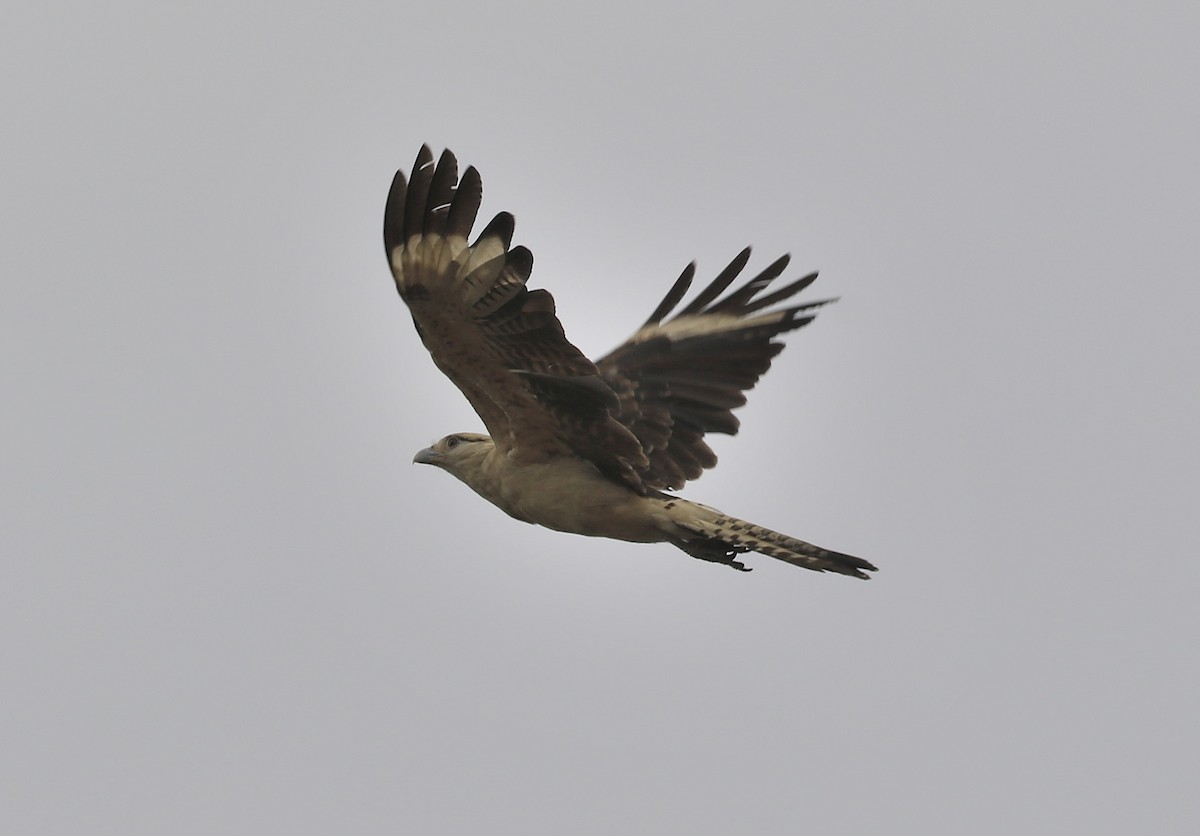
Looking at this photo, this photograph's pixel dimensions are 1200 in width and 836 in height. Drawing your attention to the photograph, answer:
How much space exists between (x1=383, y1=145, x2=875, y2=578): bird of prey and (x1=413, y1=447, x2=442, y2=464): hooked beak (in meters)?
0.01

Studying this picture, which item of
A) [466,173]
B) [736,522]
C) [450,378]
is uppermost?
[466,173]

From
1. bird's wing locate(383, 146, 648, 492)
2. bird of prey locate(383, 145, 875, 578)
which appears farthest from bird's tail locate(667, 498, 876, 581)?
bird's wing locate(383, 146, 648, 492)

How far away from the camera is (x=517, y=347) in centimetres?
1248

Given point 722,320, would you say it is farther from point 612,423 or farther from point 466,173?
point 466,173

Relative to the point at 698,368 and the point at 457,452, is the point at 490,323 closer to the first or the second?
the point at 457,452

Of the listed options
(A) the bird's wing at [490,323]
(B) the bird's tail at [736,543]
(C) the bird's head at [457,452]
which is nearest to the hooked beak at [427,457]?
(C) the bird's head at [457,452]

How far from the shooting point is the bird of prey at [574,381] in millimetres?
11875

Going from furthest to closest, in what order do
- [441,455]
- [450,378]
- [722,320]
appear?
[722,320] → [441,455] → [450,378]

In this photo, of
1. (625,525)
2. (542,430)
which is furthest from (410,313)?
(625,525)

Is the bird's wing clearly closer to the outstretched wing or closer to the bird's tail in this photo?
the bird's tail

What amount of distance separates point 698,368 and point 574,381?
262 cm

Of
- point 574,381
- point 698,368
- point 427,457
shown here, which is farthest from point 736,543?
point 427,457

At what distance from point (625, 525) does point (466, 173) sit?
3454mm

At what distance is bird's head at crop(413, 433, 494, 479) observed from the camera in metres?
14.2
